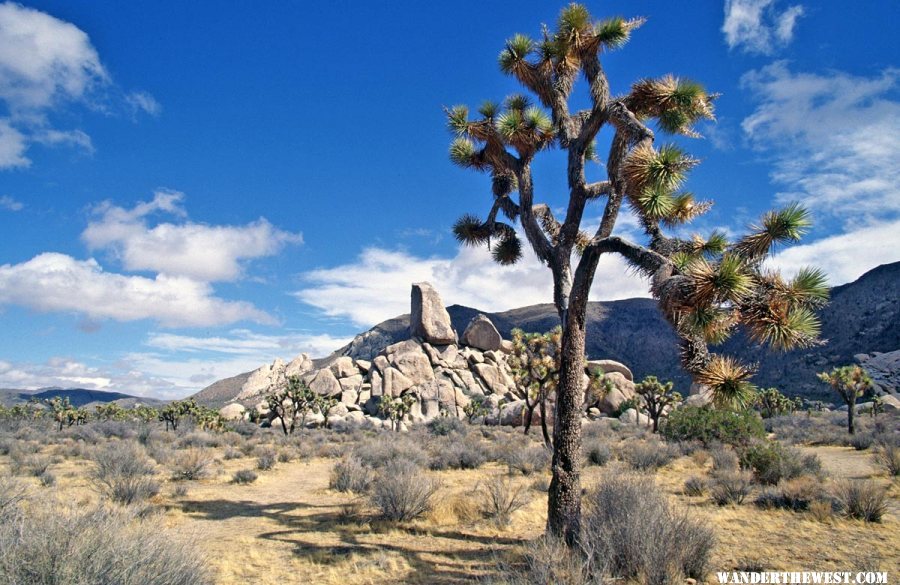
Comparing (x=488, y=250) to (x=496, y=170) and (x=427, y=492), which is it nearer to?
(x=496, y=170)

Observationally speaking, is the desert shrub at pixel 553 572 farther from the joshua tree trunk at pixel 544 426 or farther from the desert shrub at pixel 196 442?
the desert shrub at pixel 196 442

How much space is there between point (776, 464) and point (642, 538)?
1063cm

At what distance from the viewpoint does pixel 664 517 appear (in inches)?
261

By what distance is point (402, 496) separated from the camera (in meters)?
10.4

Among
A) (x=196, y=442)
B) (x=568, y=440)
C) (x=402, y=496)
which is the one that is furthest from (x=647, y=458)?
(x=196, y=442)

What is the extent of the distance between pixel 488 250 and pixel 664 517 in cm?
695

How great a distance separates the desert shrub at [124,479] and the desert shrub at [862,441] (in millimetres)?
29077

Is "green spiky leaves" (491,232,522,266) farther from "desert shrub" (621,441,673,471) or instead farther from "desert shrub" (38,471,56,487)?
"desert shrub" (38,471,56,487)

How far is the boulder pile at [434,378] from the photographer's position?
55.1m

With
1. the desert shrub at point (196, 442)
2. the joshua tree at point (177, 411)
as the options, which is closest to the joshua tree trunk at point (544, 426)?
the desert shrub at point (196, 442)

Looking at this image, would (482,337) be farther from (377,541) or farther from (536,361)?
(377,541)

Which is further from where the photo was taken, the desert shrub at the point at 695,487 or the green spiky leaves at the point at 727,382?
the desert shrub at the point at 695,487

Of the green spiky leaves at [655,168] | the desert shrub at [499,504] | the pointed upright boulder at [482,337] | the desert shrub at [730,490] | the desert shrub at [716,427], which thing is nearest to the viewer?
the green spiky leaves at [655,168]

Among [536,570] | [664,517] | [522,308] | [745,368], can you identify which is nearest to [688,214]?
[745,368]
